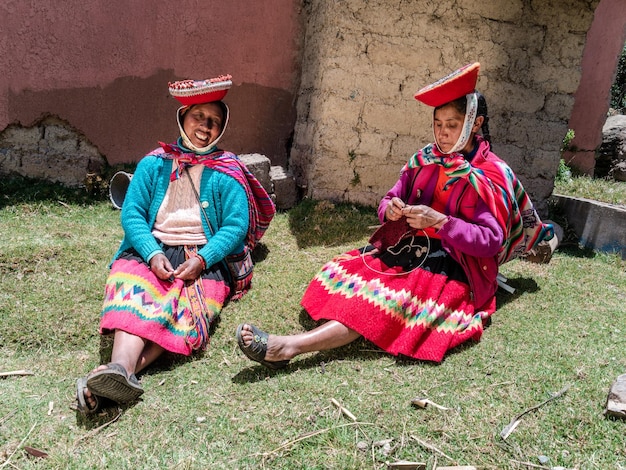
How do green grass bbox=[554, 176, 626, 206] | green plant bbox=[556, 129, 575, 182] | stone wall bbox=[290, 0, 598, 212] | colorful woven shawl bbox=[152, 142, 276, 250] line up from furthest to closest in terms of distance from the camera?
green plant bbox=[556, 129, 575, 182], green grass bbox=[554, 176, 626, 206], stone wall bbox=[290, 0, 598, 212], colorful woven shawl bbox=[152, 142, 276, 250]

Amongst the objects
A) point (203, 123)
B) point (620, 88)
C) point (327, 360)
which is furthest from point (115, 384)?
point (620, 88)

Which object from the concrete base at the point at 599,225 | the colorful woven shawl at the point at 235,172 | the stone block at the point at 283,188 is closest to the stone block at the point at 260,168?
the stone block at the point at 283,188

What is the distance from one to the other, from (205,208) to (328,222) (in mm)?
1729

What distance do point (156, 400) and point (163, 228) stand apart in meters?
1.17

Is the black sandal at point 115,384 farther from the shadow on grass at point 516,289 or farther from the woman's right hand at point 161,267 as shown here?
the shadow on grass at point 516,289

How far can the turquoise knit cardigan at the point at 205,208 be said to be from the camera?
3.15 m

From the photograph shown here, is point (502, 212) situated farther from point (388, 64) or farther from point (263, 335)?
point (388, 64)

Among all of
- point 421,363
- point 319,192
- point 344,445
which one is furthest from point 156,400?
point 319,192

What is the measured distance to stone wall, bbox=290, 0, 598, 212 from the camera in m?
4.84

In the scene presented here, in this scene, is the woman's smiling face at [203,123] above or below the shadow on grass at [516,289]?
above

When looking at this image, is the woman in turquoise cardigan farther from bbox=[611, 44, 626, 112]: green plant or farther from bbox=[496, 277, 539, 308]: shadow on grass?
bbox=[611, 44, 626, 112]: green plant

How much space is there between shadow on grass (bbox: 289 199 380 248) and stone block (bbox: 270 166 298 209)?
0.13 metres

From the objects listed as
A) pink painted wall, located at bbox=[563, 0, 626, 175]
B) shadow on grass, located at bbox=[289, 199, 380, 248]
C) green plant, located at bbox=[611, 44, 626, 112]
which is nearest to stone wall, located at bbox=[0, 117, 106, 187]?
shadow on grass, located at bbox=[289, 199, 380, 248]

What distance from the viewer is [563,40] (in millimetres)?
5000
